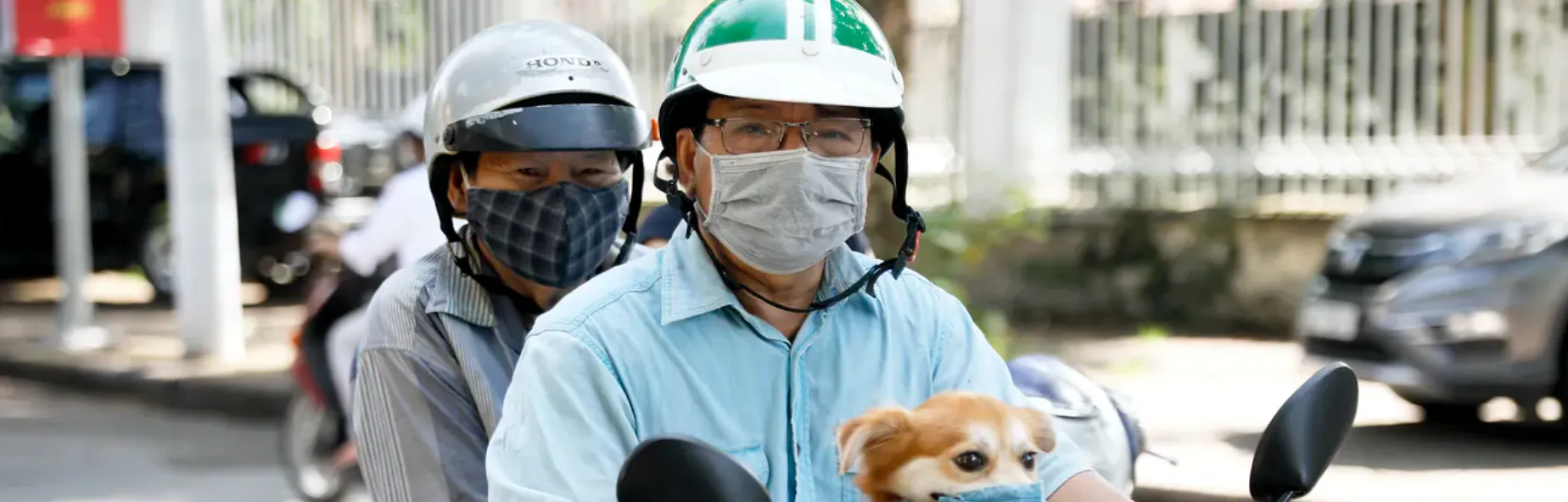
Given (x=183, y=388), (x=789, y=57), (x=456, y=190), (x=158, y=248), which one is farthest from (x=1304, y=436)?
(x=158, y=248)

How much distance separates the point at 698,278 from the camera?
6.90ft

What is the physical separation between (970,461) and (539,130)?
57.1 inches

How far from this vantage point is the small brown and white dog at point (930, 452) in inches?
72.7

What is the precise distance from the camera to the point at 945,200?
12000 mm

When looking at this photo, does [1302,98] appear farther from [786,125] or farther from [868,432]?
[868,432]

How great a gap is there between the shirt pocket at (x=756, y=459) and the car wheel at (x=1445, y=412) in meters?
6.67

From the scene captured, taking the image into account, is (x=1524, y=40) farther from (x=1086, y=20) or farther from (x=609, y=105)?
(x=609, y=105)

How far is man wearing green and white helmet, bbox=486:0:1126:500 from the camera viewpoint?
1965 millimetres

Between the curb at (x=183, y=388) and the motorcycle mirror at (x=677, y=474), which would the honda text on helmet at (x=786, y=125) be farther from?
the curb at (x=183, y=388)

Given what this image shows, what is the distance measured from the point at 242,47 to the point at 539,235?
14.6 metres

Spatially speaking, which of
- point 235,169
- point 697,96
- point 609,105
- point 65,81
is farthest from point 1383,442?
point 235,169

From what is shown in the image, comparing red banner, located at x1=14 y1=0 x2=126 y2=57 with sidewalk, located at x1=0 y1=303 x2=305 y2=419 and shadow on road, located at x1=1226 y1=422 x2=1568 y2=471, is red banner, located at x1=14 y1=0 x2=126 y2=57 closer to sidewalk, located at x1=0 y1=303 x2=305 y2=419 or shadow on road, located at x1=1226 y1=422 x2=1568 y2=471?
sidewalk, located at x1=0 y1=303 x2=305 y2=419

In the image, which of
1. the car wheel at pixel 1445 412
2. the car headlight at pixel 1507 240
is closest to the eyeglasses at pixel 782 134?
the car headlight at pixel 1507 240

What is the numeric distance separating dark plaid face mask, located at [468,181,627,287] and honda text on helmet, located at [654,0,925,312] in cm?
96
